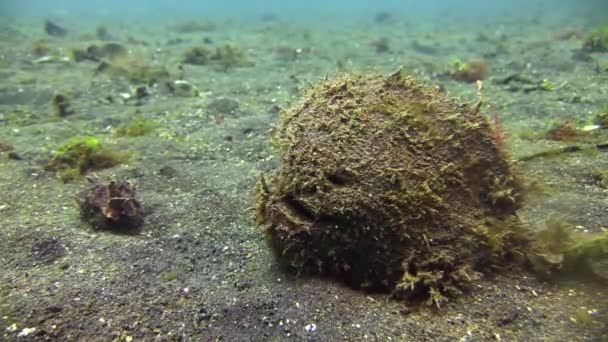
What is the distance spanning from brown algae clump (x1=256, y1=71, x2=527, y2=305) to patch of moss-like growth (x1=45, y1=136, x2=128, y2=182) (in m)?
3.29

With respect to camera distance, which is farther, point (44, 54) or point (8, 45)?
point (8, 45)

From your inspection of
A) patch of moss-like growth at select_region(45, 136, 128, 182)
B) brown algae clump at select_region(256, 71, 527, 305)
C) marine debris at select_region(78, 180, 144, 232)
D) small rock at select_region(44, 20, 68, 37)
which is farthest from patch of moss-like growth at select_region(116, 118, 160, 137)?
small rock at select_region(44, 20, 68, 37)

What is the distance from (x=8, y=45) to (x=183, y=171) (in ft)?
43.6

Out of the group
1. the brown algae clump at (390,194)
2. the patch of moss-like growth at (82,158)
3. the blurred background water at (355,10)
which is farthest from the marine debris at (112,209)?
the blurred background water at (355,10)

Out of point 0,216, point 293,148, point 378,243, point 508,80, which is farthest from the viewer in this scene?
point 508,80

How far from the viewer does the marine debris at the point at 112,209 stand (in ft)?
13.9

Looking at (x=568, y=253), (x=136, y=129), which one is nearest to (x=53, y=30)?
(x=136, y=129)

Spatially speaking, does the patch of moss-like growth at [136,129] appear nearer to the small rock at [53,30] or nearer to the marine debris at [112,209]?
the marine debris at [112,209]

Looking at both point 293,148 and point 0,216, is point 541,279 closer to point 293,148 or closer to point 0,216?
point 293,148

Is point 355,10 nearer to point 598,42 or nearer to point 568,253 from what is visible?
point 598,42

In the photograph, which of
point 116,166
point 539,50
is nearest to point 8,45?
point 116,166

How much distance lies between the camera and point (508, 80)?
10008mm

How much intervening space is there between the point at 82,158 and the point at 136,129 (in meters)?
1.37

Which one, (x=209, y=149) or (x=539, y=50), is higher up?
(x=539, y=50)
